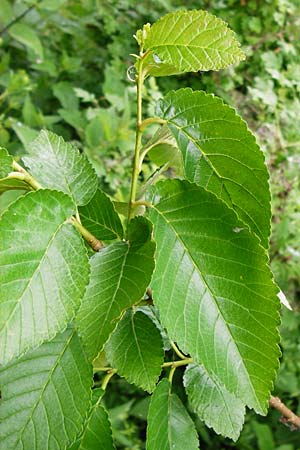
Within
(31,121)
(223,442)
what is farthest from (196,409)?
(31,121)

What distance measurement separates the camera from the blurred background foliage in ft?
4.78

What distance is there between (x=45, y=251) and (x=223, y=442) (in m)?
1.28

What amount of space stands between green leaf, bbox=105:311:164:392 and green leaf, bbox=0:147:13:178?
18 cm

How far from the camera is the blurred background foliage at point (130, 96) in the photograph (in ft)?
4.78

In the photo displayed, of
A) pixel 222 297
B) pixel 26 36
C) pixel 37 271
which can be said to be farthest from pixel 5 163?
pixel 26 36

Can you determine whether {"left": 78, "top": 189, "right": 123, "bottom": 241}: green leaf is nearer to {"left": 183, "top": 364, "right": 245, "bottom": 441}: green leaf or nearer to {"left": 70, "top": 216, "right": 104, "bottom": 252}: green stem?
{"left": 70, "top": 216, "right": 104, "bottom": 252}: green stem

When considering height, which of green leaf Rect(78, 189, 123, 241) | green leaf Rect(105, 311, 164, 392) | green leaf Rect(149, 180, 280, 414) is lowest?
green leaf Rect(105, 311, 164, 392)

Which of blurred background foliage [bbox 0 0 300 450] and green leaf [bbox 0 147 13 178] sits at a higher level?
green leaf [bbox 0 147 13 178]

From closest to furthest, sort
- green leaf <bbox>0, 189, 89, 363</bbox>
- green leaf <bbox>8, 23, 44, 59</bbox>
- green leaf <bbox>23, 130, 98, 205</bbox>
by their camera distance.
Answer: green leaf <bbox>0, 189, 89, 363</bbox>
green leaf <bbox>23, 130, 98, 205</bbox>
green leaf <bbox>8, 23, 44, 59</bbox>

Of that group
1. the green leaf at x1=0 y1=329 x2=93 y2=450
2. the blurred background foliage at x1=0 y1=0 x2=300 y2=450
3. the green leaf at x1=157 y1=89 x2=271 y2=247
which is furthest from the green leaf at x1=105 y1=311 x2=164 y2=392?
the blurred background foliage at x1=0 y1=0 x2=300 y2=450

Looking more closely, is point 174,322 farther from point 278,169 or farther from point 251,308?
point 278,169

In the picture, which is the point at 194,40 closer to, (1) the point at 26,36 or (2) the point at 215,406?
(2) the point at 215,406

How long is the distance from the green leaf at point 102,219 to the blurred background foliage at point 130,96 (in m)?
0.64

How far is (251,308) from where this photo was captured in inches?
17.0
